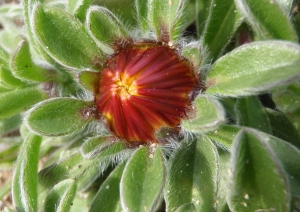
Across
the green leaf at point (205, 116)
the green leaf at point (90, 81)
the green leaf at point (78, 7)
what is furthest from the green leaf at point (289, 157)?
the green leaf at point (78, 7)

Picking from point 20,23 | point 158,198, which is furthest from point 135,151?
point 20,23

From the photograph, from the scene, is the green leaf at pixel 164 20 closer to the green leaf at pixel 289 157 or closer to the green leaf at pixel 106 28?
the green leaf at pixel 106 28

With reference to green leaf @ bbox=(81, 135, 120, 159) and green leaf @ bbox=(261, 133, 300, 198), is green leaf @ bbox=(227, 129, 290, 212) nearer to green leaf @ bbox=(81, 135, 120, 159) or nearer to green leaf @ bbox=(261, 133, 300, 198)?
green leaf @ bbox=(261, 133, 300, 198)

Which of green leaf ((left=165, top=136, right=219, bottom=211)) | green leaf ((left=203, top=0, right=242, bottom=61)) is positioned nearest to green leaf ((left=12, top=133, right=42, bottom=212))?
green leaf ((left=165, top=136, right=219, bottom=211))

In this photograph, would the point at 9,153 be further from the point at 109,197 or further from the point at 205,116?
the point at 205,116

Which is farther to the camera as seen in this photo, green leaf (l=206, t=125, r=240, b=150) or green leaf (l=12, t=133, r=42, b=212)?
green leaf (l=12, t=133, r=42, b=212)

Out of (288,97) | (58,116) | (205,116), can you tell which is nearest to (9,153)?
(58,116)

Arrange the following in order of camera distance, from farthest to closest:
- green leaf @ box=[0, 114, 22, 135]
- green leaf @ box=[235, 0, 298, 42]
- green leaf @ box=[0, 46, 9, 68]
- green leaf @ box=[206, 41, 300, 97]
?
green leaf @ box=[0, 114, 22, 135]
green leaf @ box=[0, 46, 9, 68]
green leaf @ box=[235, 0, 298, 42]
green leaf @ box=[206, 41, 300, 97]
